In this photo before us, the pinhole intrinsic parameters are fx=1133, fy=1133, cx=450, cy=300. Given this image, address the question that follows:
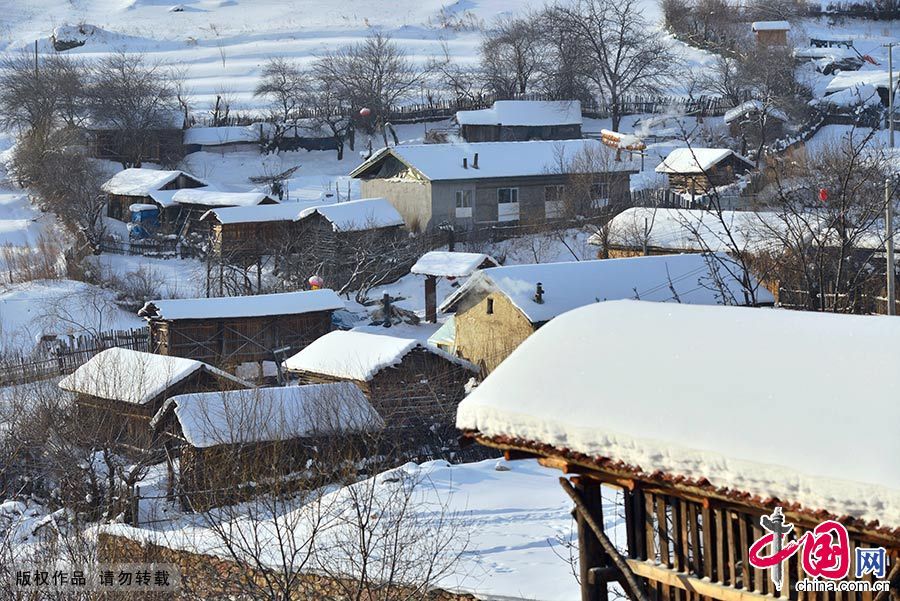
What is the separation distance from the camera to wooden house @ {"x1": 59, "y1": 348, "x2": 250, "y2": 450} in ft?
66.4

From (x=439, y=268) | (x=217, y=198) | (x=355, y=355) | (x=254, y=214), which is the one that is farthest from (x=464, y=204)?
(x=355, y=355)

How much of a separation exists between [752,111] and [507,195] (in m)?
13.5

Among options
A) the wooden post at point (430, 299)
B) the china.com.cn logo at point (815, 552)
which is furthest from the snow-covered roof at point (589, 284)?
the china.com.cn logo at point (815, 552)

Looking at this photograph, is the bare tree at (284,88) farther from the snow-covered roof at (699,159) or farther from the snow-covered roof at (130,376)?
the snow-covered roof at (130,376)

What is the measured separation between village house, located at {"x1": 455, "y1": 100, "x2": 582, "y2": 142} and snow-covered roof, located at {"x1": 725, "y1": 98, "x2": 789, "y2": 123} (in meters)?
6.76

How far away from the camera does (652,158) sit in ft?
149

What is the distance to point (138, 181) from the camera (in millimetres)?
41719

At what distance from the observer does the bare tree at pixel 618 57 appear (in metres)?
53.9

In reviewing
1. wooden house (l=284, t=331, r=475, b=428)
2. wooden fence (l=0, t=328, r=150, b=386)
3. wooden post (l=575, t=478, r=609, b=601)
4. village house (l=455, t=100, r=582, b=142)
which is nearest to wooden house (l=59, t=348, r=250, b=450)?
wooden house (l=284, t=331, r=475, b=428)

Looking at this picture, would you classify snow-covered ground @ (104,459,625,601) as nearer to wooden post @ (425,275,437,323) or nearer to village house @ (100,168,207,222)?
wooden post @ (425,275,437,323)

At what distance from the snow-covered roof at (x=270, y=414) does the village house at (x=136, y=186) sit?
912 inches

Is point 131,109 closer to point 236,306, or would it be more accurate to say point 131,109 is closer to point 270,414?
point 236,306

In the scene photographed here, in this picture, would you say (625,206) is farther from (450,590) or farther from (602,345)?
(602,345)

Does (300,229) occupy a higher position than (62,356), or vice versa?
(300,229)
